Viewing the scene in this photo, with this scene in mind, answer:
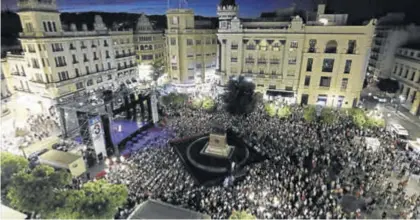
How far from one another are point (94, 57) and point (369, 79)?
5359 cm

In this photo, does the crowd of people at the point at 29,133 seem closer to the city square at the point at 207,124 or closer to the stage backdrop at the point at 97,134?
the city square at the point at 207,124

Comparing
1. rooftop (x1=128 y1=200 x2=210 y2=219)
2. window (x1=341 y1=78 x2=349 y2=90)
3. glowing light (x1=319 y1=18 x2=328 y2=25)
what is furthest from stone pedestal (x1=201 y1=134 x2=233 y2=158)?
glowing light (x1=319 y1=18 x2=328 y2=25)

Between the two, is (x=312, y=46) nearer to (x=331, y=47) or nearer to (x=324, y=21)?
(x=331, y=47)

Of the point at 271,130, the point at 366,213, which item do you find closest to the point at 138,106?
the point at 271,130

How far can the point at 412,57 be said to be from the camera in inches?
1494

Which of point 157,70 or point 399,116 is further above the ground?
point 157,70

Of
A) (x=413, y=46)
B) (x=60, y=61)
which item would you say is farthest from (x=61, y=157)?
(x=413, y=46)

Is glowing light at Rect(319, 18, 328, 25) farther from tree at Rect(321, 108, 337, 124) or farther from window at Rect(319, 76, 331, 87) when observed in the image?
tree at Rect(321, 108, 337, 124)

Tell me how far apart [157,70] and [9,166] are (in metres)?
36.1

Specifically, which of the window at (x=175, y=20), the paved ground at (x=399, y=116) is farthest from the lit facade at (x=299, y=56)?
the window at (x=175, y=20)

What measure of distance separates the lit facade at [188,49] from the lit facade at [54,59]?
997cm

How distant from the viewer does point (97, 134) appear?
22594 millimetres

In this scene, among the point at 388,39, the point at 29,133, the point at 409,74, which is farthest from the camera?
the point at 388,39

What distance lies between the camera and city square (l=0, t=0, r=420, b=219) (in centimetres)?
1605
